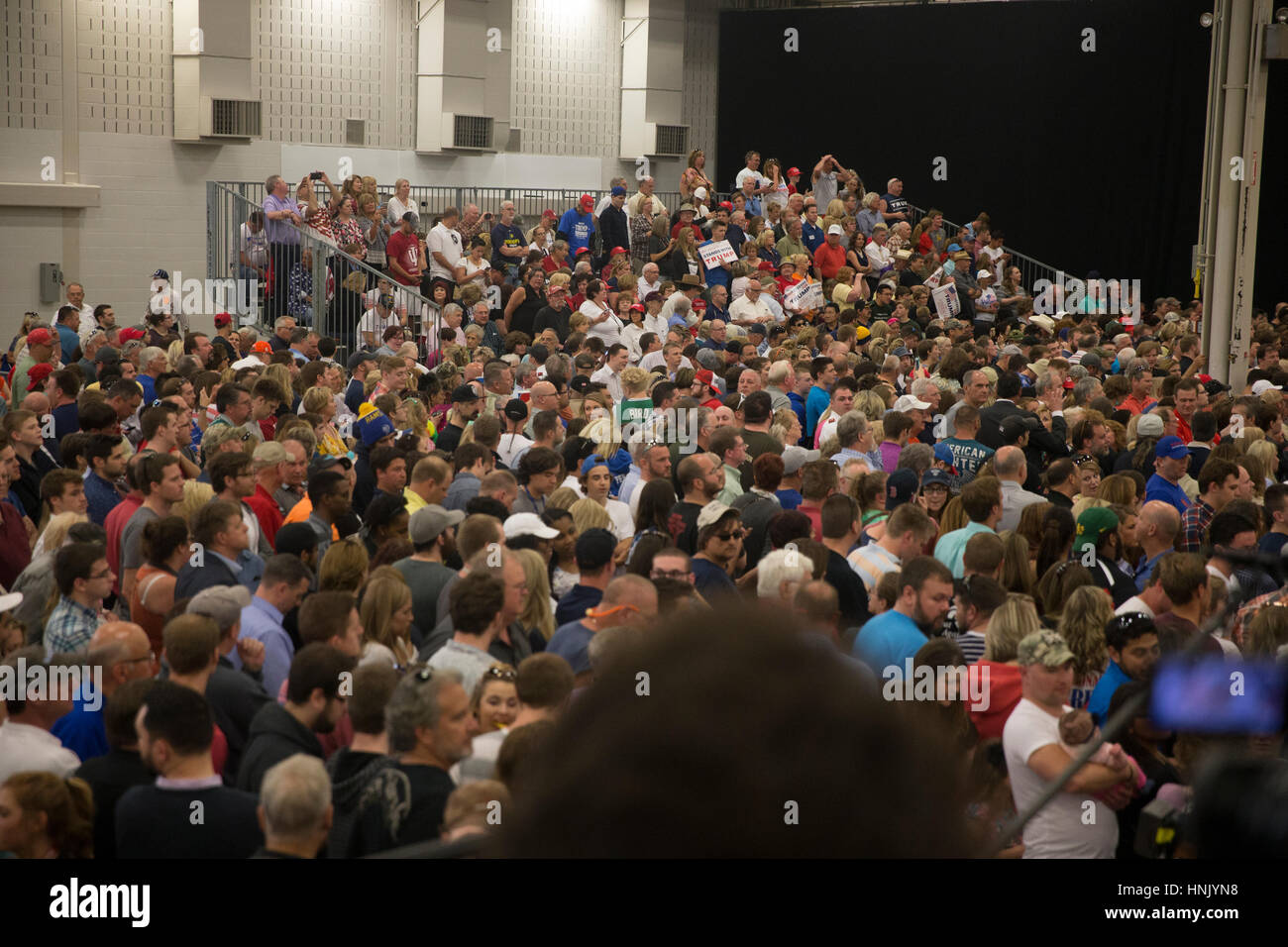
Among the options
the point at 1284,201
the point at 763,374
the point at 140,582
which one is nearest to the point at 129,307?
the point at 763,374

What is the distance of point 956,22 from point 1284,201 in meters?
6.33

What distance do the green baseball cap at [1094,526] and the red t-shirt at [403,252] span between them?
37.5 ft

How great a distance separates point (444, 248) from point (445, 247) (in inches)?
0.7

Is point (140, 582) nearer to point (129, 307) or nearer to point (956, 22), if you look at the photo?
point (129, 307)

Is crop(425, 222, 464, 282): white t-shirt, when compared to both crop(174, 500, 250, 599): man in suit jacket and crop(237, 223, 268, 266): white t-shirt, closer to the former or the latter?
crop(237, 223, 268, 266): white t-shirt

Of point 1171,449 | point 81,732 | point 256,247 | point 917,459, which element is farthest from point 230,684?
point 256,247

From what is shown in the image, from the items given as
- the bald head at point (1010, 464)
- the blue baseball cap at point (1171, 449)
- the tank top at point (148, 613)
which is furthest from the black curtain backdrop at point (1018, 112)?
the tank top at point (148, 613)

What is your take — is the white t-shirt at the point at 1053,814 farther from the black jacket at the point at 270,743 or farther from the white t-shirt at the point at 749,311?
the white t-shirt at the point at 749,311

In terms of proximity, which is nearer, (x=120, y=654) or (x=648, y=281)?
(x=120, y=654)

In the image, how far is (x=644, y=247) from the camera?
768 inches

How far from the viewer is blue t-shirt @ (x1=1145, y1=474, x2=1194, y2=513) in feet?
25.9

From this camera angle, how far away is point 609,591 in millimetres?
5211

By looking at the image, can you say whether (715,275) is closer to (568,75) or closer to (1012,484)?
(568,75)
